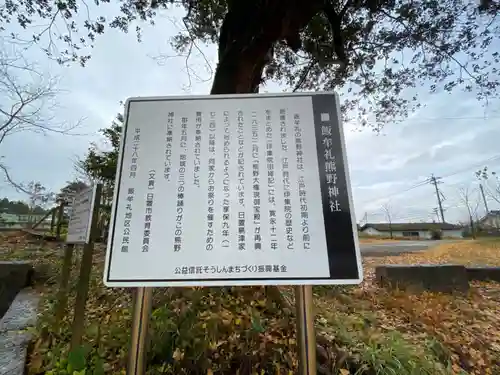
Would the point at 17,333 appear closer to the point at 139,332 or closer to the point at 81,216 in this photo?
the point at 81,216

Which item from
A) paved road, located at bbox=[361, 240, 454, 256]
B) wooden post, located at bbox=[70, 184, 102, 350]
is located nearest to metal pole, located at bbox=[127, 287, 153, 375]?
wooden post, located at bbox=[70, 184, 102, 350]

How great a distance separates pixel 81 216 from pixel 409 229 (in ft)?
140

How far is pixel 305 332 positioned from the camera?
1487 millimetres

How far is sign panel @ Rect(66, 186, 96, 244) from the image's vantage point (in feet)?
6.84

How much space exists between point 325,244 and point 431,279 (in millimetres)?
4560

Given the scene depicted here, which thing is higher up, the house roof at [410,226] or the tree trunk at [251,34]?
the tree trunk at [251,34]

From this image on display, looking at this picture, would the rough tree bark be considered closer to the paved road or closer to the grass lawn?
the grass lawn

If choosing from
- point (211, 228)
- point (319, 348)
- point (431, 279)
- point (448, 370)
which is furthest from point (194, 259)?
point (431, 279)

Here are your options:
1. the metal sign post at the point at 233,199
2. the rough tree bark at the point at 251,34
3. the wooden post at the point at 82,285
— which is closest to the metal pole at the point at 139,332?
the metal sign post at the point at 233,199

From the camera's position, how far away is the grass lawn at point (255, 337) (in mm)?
1972

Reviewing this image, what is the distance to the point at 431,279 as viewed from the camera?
486cm

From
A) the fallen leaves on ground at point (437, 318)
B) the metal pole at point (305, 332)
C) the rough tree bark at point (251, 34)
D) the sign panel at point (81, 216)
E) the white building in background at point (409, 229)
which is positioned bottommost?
the fallen leaves on ground at point (437, 318)

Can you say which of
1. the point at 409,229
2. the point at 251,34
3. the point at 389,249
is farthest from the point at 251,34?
the point at 409,229

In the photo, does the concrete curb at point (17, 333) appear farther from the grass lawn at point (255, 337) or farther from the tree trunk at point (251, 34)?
the tree trunk at point (251, 34)
